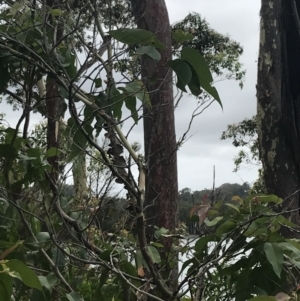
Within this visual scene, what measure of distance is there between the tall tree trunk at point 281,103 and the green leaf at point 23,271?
144cm

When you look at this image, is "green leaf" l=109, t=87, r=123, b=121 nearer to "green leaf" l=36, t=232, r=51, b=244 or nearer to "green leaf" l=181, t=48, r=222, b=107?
"green leaf" l=181, t=48, r=222, b=107

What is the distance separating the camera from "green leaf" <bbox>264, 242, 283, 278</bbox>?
1049 millimetres

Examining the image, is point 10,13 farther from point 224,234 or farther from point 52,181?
point 224,234

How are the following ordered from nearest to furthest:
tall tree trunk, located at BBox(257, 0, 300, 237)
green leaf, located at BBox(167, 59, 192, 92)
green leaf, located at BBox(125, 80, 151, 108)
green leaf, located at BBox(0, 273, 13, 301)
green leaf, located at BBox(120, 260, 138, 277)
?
green leaf, located at BBox(0, 273, 13, 301), green leaf, located at BBox(167, 59, 192, 92), green leaf, located at BBox(125, 80, 151, 108), green leaf, located at BBox(120, 260, 138, 277), tall tree trunk, located at BBox(257, 0, 300, 237)

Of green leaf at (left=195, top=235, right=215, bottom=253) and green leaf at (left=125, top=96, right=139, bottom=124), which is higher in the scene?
green leaf at (left=125, top=96, right=139, bottom=124)

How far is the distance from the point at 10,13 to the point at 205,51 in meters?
8.90

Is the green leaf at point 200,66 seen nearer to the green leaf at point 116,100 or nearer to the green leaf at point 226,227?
the green leaf at point 116,100

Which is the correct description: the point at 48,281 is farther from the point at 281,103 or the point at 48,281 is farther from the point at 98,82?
the point at 281,103

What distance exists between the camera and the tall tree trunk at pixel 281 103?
2221mm

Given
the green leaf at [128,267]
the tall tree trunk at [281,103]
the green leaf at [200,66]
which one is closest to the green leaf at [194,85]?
the green leaf at [200,66]

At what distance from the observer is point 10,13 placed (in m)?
1.17

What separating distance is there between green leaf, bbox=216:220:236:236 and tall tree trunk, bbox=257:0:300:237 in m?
1.01

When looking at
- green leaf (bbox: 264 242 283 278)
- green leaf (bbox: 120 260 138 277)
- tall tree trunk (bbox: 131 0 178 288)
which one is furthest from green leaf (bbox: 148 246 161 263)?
tall tree trunk (bbox: 131 0 178 288)

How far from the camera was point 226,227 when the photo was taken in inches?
45.6
